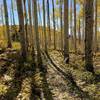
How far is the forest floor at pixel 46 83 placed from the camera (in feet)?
25.1

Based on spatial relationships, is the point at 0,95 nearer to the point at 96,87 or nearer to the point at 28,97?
the point at 28,97

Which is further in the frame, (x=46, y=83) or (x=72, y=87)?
(x=46, y=83)

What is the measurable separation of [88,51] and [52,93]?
3.19 metres

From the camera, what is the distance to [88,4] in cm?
1014

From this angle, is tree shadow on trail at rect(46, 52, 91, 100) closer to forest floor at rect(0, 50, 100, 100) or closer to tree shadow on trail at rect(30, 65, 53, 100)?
forest floor at rect(0, 50, 100, 100)

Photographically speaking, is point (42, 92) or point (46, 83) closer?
point (42, 92)

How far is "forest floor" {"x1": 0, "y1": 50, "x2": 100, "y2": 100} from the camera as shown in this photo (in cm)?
766

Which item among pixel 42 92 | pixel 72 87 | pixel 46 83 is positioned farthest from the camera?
pixel 46 83

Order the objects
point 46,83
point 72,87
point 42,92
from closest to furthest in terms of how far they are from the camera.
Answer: point 42,92 < point 72,87 < point 46,83

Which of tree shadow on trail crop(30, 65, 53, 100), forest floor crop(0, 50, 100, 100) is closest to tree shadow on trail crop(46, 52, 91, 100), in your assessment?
forest floor crop(0, 50, 100, 100)

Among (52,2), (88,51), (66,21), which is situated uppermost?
(52,2)

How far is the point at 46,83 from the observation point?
9.15 meters

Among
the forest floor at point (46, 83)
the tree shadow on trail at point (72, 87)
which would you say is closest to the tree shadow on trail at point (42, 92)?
the forest floor at point (46, 83)

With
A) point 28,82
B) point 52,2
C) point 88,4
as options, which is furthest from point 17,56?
point 52,2
